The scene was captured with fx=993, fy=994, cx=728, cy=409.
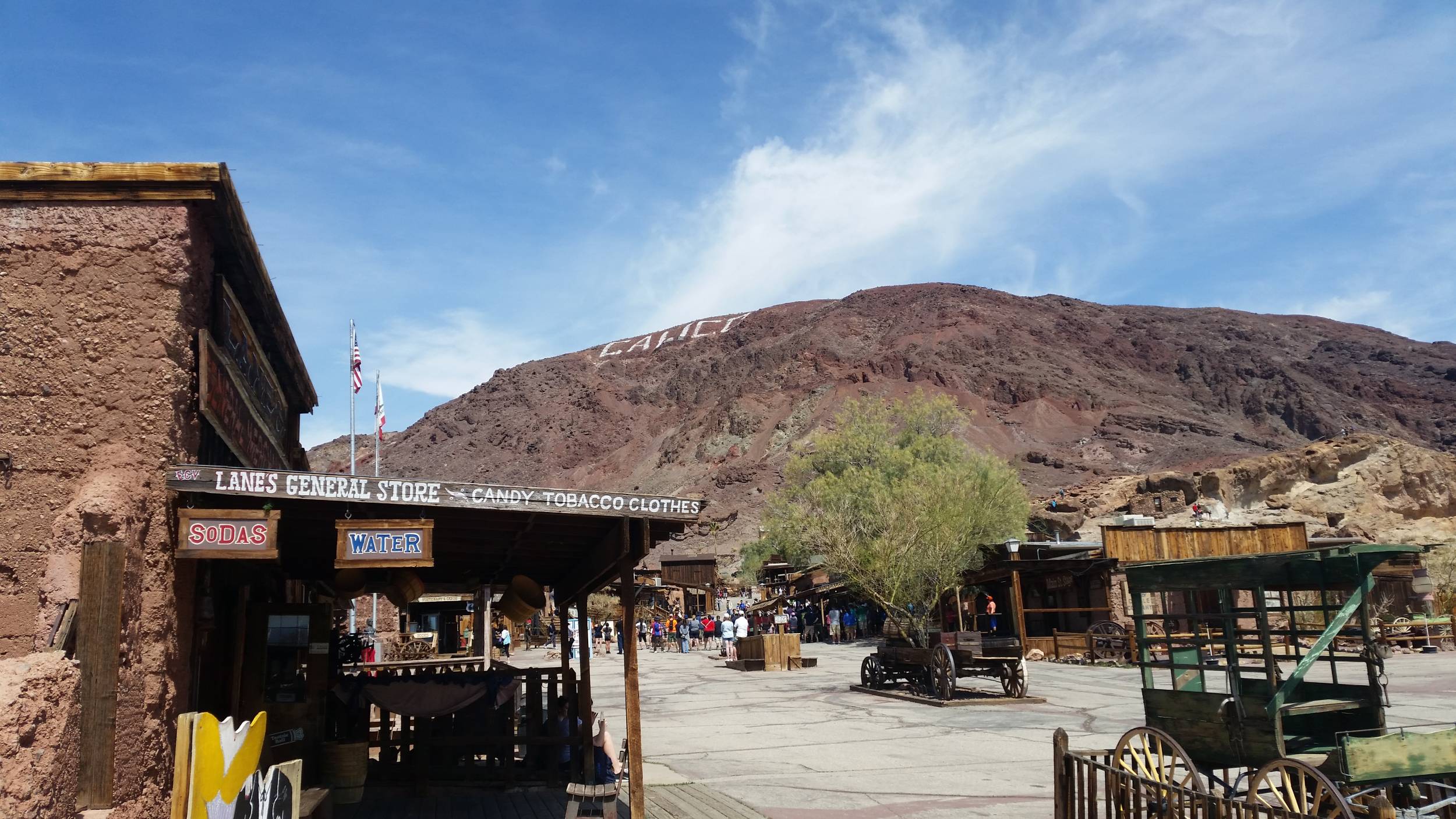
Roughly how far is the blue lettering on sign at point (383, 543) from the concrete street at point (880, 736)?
169 inches

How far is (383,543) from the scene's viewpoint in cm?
690

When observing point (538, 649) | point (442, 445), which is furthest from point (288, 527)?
point (442, 445)

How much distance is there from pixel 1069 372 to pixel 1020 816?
121 meters

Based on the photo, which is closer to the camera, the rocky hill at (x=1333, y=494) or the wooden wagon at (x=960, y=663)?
the wooden wagon at (x=960, y=663)

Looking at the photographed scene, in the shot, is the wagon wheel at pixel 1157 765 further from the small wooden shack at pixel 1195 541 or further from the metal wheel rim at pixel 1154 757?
the small wooden shack at pixel 1195 541

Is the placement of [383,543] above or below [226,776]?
above

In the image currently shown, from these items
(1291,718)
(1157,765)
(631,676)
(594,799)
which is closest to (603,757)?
(594,799)

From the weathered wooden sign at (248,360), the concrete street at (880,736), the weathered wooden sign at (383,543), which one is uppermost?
the weathered wooden sign at (248,360)

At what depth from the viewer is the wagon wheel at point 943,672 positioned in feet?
59.4

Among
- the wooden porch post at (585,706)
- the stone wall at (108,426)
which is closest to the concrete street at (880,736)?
the wooden porch post at (585,706)

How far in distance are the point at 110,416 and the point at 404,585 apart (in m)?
3.74

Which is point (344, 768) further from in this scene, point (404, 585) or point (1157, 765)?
point (1157, 765)

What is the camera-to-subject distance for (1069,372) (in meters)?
123

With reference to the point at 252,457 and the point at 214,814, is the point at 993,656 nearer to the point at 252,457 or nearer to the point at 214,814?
the point at 252,457
